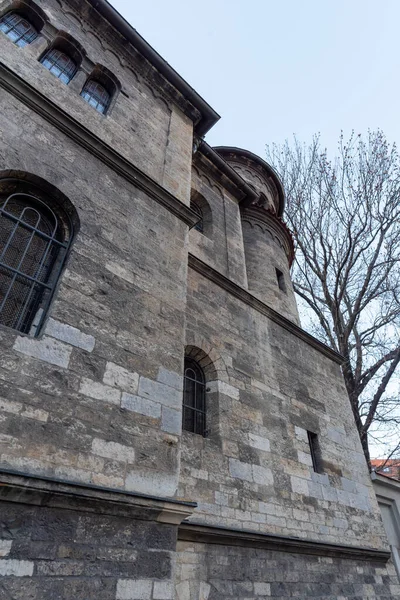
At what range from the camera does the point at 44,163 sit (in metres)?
4.24

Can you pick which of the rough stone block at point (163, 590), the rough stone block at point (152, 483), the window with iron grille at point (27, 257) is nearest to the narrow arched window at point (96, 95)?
the window with iron grille at point (27, 257)

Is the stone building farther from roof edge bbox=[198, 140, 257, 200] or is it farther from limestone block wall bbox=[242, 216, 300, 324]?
roof edge bbox=[198, 140, 257, 200]

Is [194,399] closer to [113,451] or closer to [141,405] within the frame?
[141,405]

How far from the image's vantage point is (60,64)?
5.91 metres

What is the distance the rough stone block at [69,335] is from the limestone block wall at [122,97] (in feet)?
10.2

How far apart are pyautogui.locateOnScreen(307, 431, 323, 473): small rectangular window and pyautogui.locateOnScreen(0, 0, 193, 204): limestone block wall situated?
4604 millimetres

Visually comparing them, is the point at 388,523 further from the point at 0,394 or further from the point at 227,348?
the point at 0,394

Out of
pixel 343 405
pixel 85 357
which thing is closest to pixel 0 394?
pixel 85 357

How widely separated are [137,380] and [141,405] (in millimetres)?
245

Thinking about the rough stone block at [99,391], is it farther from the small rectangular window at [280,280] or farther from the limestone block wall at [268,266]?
the small rectangular window at [280,280]

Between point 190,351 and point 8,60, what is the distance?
440 cm

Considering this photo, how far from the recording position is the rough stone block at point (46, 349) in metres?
3.16

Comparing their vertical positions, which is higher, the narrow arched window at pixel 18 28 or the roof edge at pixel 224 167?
the roof edge at pixel 224 167

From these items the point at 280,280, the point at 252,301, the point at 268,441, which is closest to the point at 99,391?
the point at 268,441
